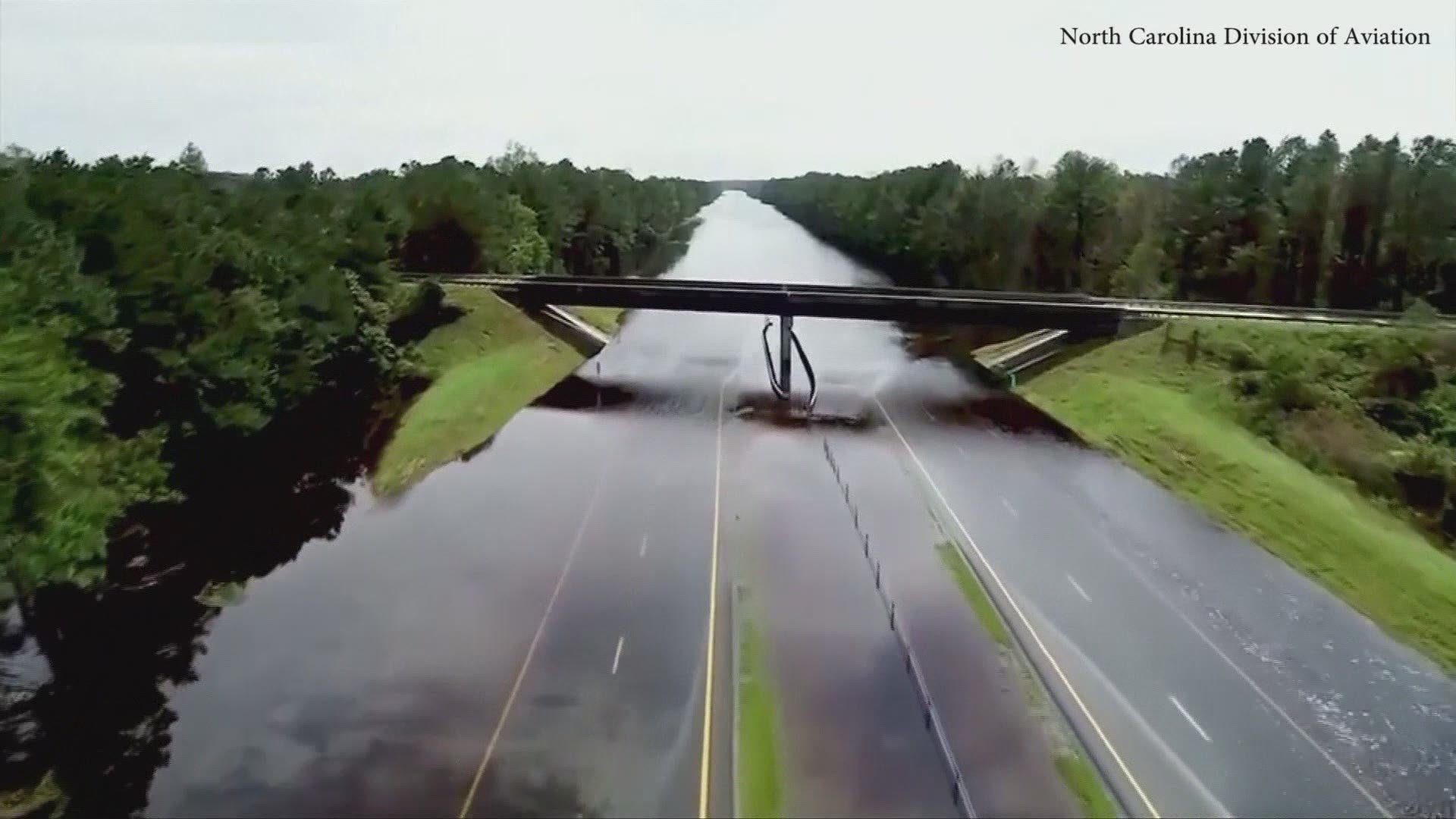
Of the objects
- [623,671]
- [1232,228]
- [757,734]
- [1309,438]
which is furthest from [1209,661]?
[1232,228]

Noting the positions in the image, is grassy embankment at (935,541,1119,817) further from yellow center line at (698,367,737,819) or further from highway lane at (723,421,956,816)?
yellow center line at (698,367,737,819)

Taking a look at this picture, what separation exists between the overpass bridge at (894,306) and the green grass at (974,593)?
36476 mm

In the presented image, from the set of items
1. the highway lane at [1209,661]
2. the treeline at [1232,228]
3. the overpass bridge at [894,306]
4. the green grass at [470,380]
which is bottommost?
the highway lane at [1209,661]

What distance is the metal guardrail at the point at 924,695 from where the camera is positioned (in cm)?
3130

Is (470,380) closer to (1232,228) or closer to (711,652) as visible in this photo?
(711,652)

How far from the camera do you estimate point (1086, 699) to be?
122 feet

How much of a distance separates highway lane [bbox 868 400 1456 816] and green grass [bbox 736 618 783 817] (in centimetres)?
1023

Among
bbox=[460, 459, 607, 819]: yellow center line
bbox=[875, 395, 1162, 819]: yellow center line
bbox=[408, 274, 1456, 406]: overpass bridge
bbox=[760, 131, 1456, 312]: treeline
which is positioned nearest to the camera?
bbox=[460, 459, 607, 819]: yellow center line

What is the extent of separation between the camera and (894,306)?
292ft

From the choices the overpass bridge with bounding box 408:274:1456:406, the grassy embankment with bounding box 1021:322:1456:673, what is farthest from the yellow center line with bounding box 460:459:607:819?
the overpass bridge with bounding box 408:274:1456:406

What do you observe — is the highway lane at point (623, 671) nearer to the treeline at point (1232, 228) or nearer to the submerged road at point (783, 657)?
the submerged road at point (783, 657)

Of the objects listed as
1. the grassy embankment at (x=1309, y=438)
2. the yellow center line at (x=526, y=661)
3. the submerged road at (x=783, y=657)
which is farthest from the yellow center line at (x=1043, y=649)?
the yellow center line at (x=526, y=661)

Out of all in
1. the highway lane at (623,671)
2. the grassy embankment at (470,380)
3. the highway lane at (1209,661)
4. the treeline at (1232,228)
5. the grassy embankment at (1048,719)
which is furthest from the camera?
the treeline at (1232,228)

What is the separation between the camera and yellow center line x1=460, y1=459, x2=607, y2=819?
104ft
